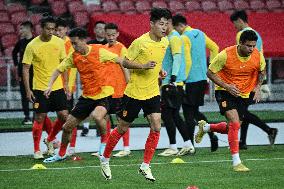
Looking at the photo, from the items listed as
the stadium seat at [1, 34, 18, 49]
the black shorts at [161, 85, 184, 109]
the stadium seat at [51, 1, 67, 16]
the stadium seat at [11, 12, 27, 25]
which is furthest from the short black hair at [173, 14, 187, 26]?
the stadium seat at [51, 1, 67, 16]

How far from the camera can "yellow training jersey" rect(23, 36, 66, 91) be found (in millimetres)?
15969

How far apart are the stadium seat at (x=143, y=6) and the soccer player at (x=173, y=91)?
13.5 metres

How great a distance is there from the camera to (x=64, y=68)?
1462 cm

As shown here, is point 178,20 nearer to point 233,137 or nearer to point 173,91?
point 173,91

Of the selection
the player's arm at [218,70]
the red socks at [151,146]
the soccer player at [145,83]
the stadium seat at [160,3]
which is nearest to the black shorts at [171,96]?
the player's arm at [218,70]

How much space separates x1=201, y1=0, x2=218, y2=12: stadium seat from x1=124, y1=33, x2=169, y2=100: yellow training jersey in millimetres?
18115

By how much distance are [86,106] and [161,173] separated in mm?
1854

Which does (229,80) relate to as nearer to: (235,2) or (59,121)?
(59,121)

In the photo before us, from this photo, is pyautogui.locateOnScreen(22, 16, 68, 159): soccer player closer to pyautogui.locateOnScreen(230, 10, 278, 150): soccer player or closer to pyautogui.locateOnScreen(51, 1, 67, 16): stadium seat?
pyautogui.locateOnScreen(230, 10, 278, 150): soccer player

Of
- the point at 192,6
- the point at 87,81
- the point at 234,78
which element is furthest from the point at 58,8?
the point at 234,78

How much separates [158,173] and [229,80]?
6.07ft

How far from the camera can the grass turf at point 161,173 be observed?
12.2 metres

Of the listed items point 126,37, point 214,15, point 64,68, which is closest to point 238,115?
point 64,68

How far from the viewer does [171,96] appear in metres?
16.5
